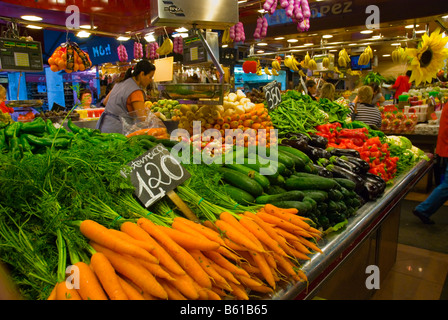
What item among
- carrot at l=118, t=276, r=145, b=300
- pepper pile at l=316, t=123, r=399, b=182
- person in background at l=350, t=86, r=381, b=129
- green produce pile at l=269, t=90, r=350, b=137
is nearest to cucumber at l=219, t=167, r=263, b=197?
carrot at l=118, t=276, r=145, b=300

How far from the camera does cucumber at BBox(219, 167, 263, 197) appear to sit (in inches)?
80.4

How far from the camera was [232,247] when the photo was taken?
150 cm

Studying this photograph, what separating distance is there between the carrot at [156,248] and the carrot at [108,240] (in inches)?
2.9

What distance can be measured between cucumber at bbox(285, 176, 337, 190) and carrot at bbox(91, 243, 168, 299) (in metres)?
1.25

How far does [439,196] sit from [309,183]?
3540mm

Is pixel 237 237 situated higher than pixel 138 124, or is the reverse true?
pixel 138 124

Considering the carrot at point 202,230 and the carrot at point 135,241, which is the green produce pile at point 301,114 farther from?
the carrot at point 135,241

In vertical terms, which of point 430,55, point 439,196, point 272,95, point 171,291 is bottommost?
point 439,196

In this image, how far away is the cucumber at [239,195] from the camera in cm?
199

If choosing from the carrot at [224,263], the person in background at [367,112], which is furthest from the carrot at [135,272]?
the person in background at [367,112]

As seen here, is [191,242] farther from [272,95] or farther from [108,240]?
[272,95]

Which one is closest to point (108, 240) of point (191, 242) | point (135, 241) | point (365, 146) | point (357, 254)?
point (135, 241)

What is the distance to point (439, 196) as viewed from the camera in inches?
187
